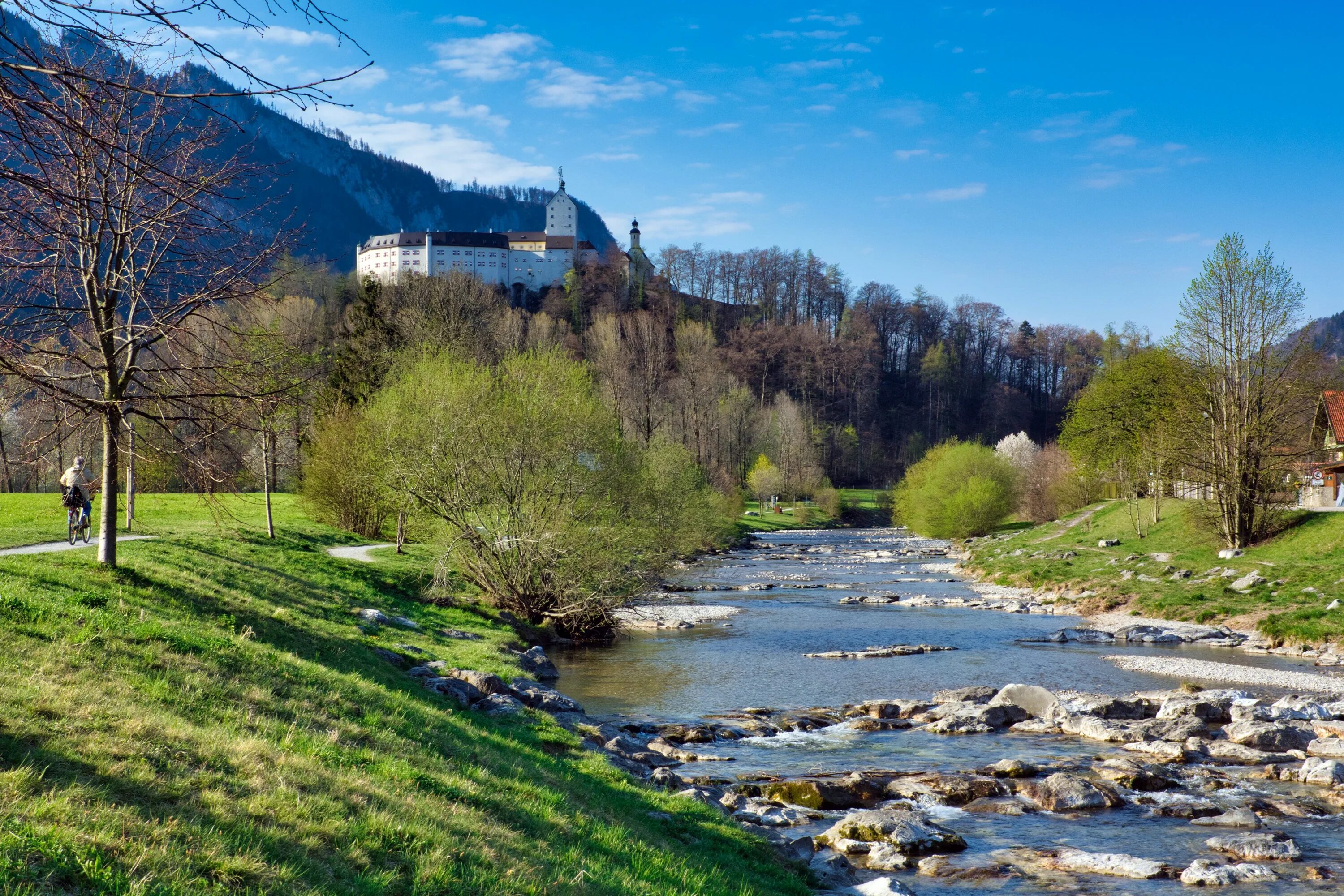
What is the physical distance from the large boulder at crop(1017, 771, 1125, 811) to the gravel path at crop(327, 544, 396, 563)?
839 inches

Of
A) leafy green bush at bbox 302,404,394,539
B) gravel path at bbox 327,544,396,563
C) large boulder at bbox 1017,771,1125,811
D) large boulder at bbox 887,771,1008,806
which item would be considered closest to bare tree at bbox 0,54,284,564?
large boulder at bbox 887,771,1008,806

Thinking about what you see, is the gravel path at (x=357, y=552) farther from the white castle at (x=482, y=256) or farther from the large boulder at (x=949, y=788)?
the white castle at (x=482, y=256)

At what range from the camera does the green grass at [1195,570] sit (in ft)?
91.6

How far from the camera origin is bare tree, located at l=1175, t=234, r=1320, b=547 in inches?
1453

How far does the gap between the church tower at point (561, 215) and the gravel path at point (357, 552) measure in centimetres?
14479

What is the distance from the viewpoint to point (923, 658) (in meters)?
26.7

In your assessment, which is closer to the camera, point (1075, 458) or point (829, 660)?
point (829, 660)

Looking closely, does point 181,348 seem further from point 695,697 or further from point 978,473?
point 978,473

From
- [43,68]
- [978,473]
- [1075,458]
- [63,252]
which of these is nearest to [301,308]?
[978,473]

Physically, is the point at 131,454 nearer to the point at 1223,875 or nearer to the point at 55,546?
the point at 55,546

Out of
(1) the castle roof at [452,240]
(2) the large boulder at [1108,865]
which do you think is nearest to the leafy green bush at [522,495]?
(2) the large boulder at [1108,865]

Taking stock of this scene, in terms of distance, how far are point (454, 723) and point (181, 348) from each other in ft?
24.3

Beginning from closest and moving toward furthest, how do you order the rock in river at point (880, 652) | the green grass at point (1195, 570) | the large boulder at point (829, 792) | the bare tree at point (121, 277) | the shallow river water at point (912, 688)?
the bare tree at point (121, 277) → the shallow river water at point (912, 688) → the large boulder at point (829, 792) → the rock in river at point (880, 652) → the green grass at point (1195, 570)

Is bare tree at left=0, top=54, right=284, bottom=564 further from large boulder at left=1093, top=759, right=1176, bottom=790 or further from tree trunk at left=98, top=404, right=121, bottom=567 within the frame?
large boulder at left=1093, top=759, right=1176, bottom=790
